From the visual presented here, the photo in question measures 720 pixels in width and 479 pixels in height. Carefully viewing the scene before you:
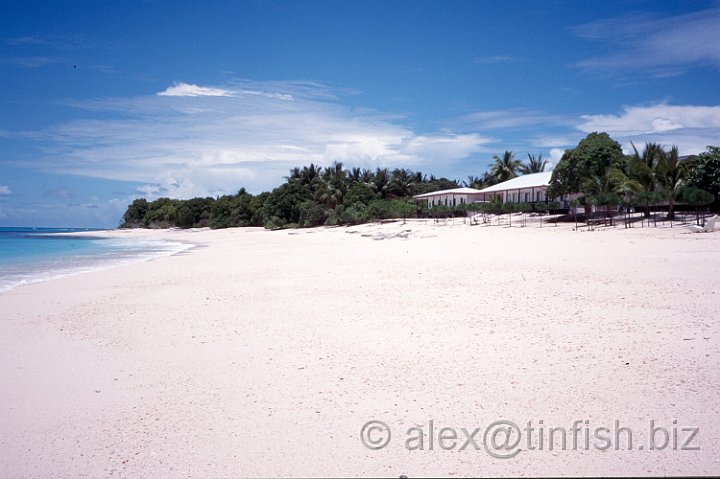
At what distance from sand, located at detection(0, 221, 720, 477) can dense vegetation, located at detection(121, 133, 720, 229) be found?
65.1ft

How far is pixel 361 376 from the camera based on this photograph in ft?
17.6

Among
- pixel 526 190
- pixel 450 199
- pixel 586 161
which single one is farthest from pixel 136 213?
pixel 586 161

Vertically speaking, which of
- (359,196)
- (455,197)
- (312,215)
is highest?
(359,196)

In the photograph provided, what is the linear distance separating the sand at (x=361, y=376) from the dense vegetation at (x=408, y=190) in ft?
65.1

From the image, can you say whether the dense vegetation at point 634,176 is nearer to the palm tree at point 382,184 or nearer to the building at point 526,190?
the building at point 526,190

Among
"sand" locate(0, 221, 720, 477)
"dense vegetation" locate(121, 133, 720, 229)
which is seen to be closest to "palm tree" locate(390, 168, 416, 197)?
"dense vegetation" locate(121, 133, 720, 229)

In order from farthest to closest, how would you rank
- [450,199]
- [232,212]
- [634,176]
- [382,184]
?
[232,212]
[382,184]
[450,199]
[634,176]

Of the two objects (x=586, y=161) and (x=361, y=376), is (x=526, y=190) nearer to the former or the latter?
(x=586, y=161)

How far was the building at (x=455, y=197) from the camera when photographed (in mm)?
51062

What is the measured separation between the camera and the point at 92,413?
4.74 metres

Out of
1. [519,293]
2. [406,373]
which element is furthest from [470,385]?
[519,293]

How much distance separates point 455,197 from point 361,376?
163 ft

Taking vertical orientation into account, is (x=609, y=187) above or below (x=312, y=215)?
above

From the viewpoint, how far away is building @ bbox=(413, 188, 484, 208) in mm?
51062
